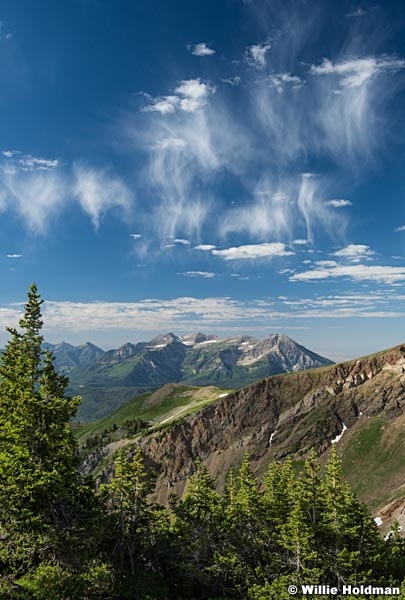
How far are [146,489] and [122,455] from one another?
11.3ft

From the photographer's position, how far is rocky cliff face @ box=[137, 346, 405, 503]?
505ft

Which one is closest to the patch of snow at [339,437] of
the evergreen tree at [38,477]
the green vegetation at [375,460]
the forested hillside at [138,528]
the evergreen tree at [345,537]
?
the green vegetation at [375,460]

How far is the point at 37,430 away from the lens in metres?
25.1

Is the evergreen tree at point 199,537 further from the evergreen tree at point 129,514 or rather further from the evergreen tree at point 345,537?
the evergreen tree at point 345,537

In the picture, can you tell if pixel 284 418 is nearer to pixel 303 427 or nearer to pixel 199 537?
pixel 303 427

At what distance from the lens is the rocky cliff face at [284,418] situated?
505 feet

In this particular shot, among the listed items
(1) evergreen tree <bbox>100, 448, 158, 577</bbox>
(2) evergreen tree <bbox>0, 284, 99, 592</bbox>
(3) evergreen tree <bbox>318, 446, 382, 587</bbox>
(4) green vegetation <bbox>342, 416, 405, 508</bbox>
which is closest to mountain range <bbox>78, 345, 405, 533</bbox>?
(4) green vegetation <bbox>342, 416, 405, 508</bbox>

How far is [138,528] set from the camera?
1251 inches

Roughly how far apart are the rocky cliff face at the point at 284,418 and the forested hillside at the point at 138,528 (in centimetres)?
11746

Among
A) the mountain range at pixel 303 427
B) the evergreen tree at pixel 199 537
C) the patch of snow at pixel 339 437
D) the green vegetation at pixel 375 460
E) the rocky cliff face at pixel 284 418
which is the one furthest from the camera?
the rocky cliff face at pixel 284 418

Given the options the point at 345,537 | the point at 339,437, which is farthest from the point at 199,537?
the point at 339,437

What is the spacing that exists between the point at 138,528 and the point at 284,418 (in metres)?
146

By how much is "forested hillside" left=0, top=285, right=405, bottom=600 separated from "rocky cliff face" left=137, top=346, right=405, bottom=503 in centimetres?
11746

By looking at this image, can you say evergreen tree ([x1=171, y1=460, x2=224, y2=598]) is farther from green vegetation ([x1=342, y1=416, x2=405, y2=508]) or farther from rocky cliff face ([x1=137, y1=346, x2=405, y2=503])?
rocky cliff face ([x1=137, y1=346, x2=405, y2=503])
